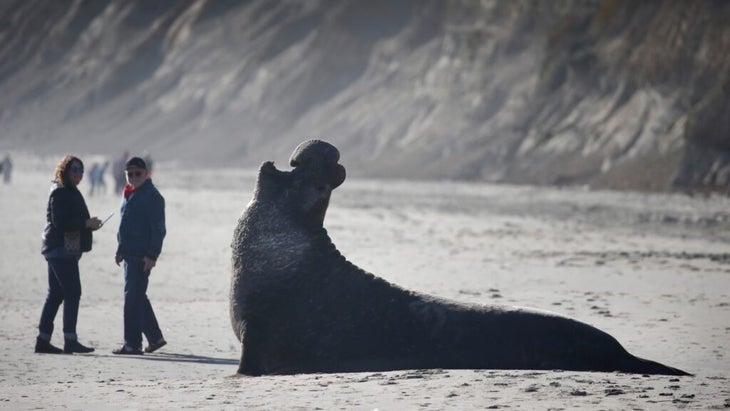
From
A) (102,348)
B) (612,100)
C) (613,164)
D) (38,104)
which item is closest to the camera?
(102,348)

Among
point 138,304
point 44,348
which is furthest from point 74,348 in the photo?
point 138,304

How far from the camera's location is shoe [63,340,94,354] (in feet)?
30.1

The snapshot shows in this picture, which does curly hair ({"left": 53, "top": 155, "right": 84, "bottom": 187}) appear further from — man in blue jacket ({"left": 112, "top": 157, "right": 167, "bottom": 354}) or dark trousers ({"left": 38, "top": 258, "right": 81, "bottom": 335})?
dark trousers ({"left": 38, "top": 258, "right": 81, "bottom": 335})

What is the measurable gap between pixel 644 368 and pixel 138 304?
4109 mm

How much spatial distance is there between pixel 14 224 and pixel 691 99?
25.8 m

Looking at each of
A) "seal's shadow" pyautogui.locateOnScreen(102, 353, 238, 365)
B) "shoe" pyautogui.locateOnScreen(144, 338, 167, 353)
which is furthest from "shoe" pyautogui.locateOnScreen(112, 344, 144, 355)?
"shoe" pyautogui.locateOnScreen(144, 338, 167, 353)

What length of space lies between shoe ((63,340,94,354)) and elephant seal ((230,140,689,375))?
70.2 inches

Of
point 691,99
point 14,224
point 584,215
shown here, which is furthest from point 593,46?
point 14,224

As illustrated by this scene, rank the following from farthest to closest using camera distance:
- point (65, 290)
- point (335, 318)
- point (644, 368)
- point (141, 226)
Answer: point (141, 226) → point (65, 290) → point (335, 318) → point (644, 368)

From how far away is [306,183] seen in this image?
8094mm

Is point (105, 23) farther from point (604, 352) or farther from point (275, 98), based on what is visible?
point (604, 352)

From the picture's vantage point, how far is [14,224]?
24.2m

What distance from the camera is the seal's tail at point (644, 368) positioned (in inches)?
289

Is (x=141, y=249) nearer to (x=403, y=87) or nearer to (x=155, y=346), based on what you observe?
(x=155, y=346)
